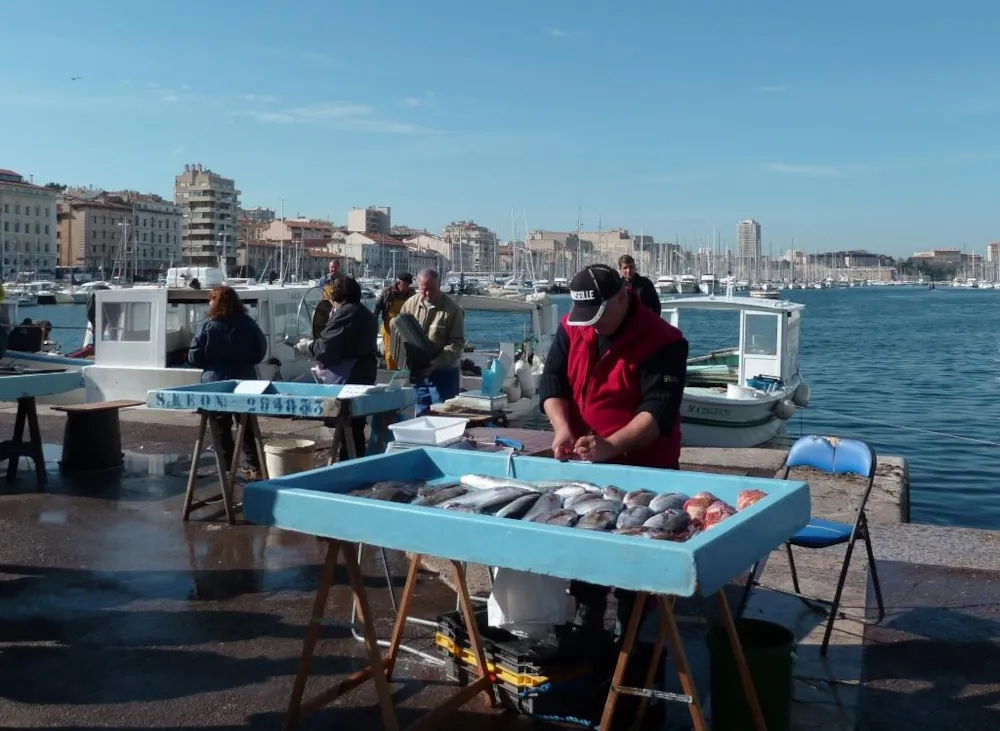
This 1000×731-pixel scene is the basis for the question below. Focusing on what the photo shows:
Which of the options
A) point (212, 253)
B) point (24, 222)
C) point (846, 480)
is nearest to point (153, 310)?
point (846, 480)

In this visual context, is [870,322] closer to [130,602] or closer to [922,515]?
[922,515]

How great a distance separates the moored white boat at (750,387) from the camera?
15.4m

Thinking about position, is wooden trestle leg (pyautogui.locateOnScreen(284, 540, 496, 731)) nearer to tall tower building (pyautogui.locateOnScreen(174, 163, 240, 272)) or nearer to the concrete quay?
the concrete quay

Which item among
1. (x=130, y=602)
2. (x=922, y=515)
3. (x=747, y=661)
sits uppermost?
(x=747, y=661)

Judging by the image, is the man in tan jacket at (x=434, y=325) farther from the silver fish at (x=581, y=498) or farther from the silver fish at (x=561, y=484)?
the silver fish at (x=581, y=498)

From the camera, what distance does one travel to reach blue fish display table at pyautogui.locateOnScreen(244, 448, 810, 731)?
115 inches

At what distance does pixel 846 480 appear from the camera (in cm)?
878

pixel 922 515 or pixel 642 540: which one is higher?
pixel 642 540

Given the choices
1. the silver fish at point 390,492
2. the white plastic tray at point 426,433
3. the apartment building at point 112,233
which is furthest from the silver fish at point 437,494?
the apartment building at point 112,233

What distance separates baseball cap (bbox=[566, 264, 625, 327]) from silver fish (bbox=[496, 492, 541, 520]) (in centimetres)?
87

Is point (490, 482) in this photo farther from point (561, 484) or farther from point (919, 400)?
point (919, 400)

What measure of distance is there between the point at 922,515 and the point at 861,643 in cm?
888

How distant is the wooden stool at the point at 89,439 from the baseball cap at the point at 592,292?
6288 millimetres

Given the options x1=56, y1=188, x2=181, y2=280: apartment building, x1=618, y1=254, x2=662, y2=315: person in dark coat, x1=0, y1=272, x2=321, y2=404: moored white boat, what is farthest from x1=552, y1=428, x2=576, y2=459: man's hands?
x1=56, y1=188, x2=181, y2=280: apartment building
